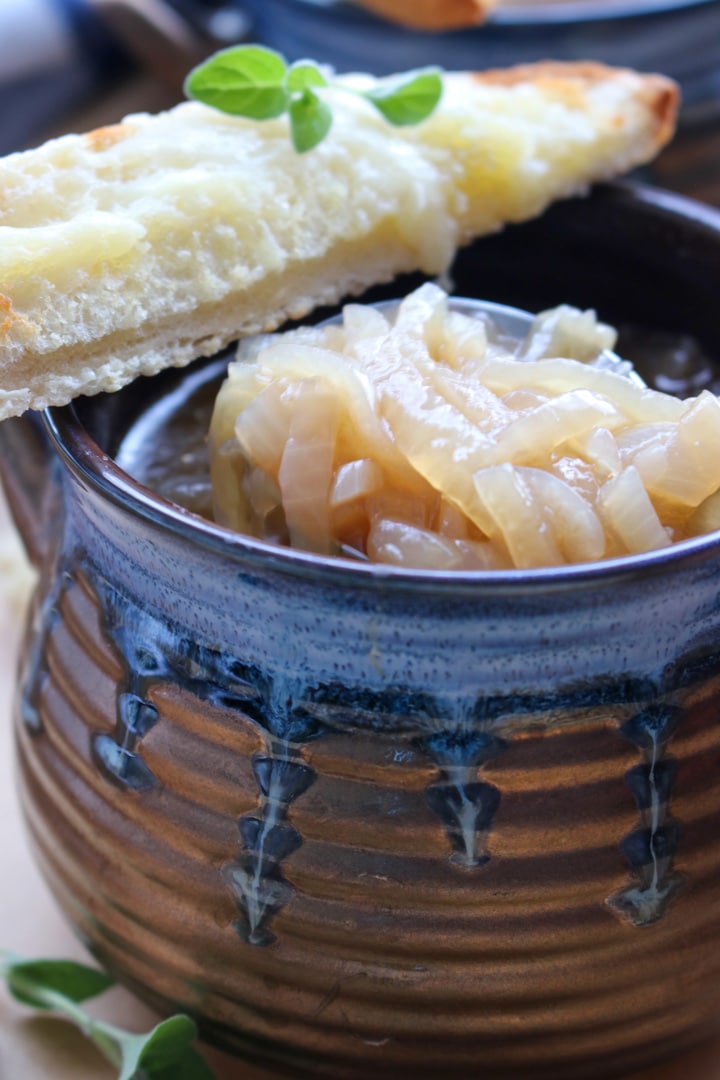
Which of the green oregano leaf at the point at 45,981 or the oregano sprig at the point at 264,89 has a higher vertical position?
the oregano sprig at the point at 264,89

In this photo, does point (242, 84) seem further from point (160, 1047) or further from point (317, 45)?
point (317, 45)

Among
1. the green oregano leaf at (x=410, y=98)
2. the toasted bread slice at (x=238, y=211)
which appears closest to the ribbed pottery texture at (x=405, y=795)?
the toasted bread slice at (x=238, y=211)

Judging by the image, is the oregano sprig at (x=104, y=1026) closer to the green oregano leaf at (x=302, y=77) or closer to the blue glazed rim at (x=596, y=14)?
the green oregano leaf at (x=302, y=77)

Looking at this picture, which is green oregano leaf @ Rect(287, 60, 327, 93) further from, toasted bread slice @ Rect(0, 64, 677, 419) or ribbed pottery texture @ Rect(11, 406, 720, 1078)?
ribbed pottery texture @ Rect(11, 406, 720, 1078)

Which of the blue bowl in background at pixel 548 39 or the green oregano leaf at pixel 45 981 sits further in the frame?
the blue bowl in background at pixel 548 39

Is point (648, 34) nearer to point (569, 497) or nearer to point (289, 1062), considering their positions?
point (569, 497)
